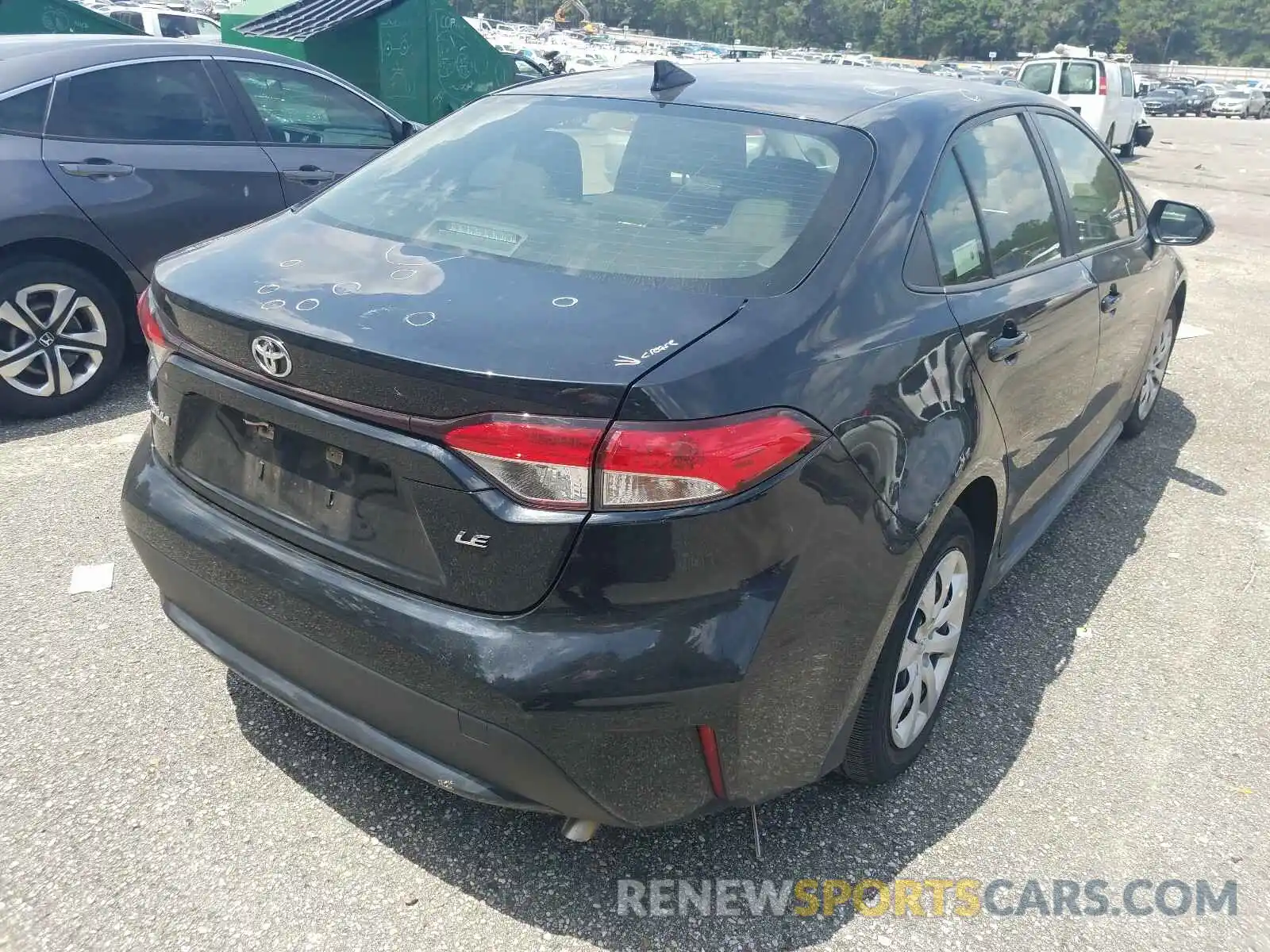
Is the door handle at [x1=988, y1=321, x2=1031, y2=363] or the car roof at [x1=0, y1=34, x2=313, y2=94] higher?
the car roof at [x1=0, y1=34, x2=313, y2=94]

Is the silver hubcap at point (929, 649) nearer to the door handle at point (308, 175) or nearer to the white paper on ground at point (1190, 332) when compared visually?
the door handle at point (308, 175)

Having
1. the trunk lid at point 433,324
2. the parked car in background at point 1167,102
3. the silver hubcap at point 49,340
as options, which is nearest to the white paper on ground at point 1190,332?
the trunk lid at point 433,324

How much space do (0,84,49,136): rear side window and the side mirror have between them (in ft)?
16.2

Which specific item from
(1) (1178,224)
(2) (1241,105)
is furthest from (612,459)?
(2) (1241,105)

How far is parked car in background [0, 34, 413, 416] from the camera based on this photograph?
14.9 ft

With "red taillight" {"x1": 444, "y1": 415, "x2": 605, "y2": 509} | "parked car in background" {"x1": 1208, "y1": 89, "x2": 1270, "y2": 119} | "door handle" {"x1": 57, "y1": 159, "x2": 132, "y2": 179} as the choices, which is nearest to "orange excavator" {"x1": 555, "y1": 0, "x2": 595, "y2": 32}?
"parked car in background" {"x1": 1208, "y1": 89, "x2": 1270, "y2": 119}

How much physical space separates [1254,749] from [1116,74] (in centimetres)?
1921

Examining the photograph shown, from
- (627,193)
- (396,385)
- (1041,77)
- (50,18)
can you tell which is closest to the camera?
(396,385)

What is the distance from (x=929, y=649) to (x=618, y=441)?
125 centimetres

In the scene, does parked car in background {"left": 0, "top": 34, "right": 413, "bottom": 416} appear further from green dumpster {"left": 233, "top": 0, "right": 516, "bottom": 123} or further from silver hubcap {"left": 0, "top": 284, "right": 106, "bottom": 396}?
green dumpster {"left": 233, "top": 0, "right": 516, "bottom": 123}

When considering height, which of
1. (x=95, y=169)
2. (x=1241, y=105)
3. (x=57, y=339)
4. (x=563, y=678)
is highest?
(x=95, y=169)

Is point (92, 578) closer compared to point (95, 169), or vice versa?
point (92, 578)

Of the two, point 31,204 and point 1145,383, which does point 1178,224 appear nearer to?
point 1145,383

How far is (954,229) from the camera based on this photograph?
261 cm
